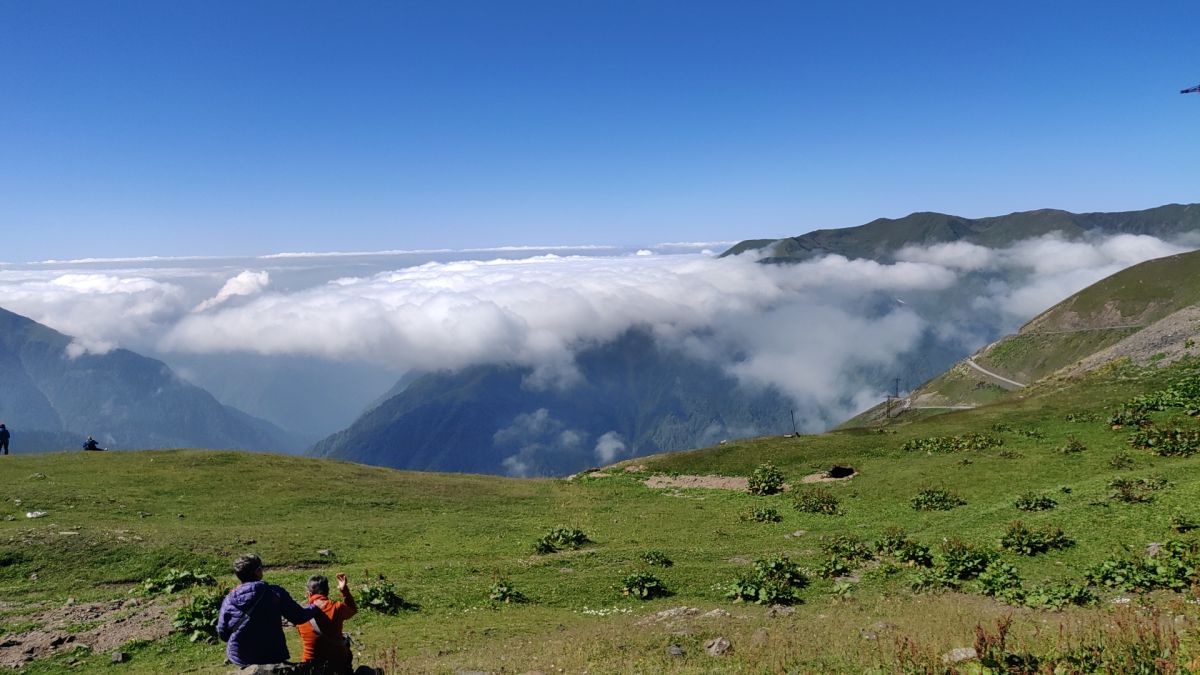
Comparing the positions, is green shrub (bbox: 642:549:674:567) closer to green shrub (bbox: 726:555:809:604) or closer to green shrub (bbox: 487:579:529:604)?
green shrub (bbox: 726:555:809:604)

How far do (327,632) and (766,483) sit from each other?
34.2 m

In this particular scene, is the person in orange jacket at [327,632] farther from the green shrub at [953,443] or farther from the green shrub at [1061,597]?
the green shrub at [953,443]

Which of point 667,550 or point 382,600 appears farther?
point 667,550

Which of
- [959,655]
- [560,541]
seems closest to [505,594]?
[560,541]

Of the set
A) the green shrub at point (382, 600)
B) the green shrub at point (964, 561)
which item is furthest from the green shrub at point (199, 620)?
the green shrub at point (964, 561)

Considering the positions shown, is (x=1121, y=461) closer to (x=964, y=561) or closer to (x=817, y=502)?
(x=817, y=502)

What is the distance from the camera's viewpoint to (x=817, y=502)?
1367 inches

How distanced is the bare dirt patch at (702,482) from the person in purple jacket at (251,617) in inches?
1379

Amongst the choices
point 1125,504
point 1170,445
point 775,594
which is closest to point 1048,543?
point 1125,504

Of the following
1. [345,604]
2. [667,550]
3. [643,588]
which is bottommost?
[667,550]

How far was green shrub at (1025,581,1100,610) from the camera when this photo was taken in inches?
658

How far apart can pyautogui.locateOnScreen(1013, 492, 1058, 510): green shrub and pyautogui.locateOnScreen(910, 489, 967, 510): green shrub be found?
393 centimetres

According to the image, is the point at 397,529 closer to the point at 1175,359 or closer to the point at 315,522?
the point at 315,522

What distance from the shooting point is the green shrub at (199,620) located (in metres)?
17.3
